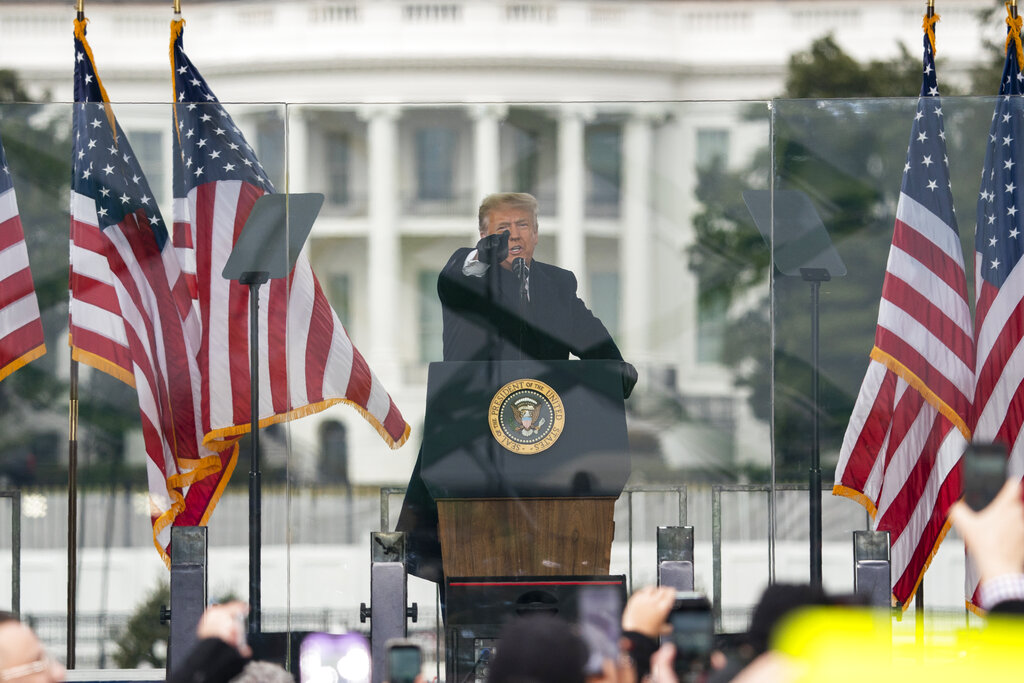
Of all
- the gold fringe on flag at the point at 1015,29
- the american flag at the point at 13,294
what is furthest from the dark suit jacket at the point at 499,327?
the gold fringe on flag at the point at 1015,29

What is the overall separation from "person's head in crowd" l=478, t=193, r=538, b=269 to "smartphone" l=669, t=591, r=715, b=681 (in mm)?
3578

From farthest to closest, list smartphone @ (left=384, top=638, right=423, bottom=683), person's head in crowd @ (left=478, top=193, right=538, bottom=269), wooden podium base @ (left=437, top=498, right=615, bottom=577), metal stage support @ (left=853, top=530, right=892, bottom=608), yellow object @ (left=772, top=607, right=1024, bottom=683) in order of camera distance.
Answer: person's head in crowd @ (left=478, top=193, right=538, bottom=269)
wooden podium base @ (left=437, top=498, right=615, bottom=577)
metal stage support @ (left=853, top=530, right=892, bottom=608)
smartphone @ (left=384, top=638, right=423, bottom=683)
yellow object @ (left=772, top=607, right=1024, bottom=683)

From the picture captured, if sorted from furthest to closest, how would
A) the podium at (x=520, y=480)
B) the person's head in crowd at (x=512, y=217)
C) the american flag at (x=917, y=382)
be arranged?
the person's head in crowd at (x=512, y=217), the american flag at (x=917, y=382), the podium at (x=520, y=480)

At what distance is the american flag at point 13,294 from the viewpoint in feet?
25.5

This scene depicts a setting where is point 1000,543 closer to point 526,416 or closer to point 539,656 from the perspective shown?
point 539,656

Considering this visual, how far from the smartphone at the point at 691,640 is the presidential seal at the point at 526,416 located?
295 centimetres

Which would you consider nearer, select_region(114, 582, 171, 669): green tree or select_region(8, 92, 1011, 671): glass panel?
select_region(8, 92, 1011, 671): glass panel

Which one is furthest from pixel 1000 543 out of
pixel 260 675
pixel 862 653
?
pixel 260 675

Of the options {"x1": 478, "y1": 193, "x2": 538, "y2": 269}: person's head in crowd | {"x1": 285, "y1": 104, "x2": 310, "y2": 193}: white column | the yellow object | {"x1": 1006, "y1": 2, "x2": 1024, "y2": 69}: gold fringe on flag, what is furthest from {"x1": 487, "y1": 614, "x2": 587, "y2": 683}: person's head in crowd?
{"x1": 1006, "y1": 2, "x2": 1024, "y2": 69}: gold fringe on flag

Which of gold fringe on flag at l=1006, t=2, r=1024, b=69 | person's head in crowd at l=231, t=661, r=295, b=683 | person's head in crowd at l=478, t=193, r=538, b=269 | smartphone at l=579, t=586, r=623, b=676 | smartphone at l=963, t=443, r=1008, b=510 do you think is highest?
gold fringe on flag at l=1006, t=2, r=1024, b=69

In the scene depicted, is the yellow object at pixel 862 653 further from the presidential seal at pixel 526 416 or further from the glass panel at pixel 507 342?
the glass panel at pixel 507 342

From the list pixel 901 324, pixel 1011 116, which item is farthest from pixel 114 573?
pixel 1011 116

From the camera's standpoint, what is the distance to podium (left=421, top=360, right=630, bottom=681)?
7.37 meters

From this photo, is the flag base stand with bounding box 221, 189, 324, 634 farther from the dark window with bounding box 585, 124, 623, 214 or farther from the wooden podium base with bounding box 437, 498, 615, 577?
the dark window with bounding box 585, 124, 623, 214
